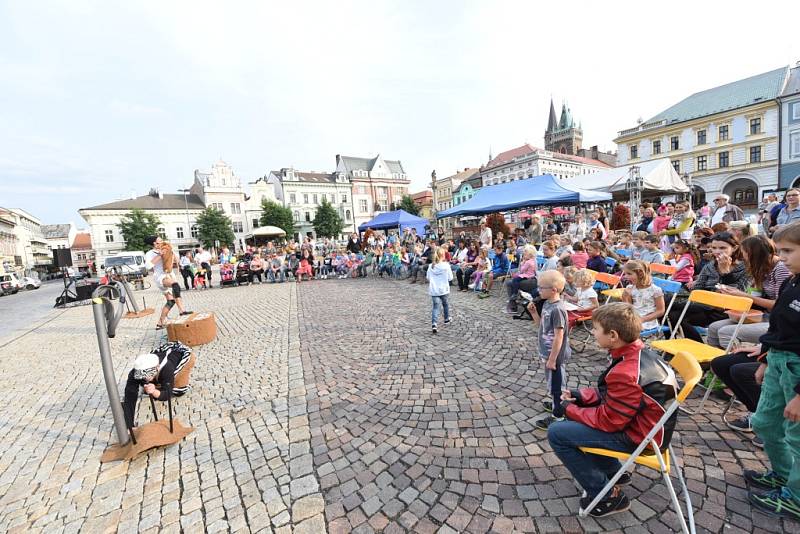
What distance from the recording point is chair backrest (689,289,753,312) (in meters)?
3.28

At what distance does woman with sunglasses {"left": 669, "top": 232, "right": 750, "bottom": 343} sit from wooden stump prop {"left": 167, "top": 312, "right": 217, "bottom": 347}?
7511 mm

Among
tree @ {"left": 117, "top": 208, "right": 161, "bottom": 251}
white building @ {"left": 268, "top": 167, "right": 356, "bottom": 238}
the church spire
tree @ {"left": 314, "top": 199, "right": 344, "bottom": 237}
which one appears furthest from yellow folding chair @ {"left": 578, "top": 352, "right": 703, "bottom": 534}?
the church spire

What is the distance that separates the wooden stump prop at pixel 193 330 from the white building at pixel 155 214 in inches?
1885

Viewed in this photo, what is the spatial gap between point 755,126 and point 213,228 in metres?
62.4

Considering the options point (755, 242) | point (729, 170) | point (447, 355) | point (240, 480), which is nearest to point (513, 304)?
point (447, 355)

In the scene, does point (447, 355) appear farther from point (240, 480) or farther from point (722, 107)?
point (722, 107)

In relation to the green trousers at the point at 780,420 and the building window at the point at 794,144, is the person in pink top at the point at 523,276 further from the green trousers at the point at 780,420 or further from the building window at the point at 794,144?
the building window at the point at 794,144

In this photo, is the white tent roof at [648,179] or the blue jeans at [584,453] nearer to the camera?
the blue jeans at [584,453]

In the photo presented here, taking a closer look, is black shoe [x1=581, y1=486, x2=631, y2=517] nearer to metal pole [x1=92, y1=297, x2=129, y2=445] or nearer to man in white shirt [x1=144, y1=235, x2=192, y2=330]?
metal pole [x1=92, y1=297, x2=129, y2=445]

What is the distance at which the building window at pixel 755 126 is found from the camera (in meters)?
34.4

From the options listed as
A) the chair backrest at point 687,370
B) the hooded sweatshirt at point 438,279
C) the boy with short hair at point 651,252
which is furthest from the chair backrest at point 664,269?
the chair backrest at point 687,370

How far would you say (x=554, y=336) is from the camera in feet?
10.1

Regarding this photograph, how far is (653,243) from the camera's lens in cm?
658

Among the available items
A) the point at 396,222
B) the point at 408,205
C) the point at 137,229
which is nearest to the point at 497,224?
the point at 396,222
